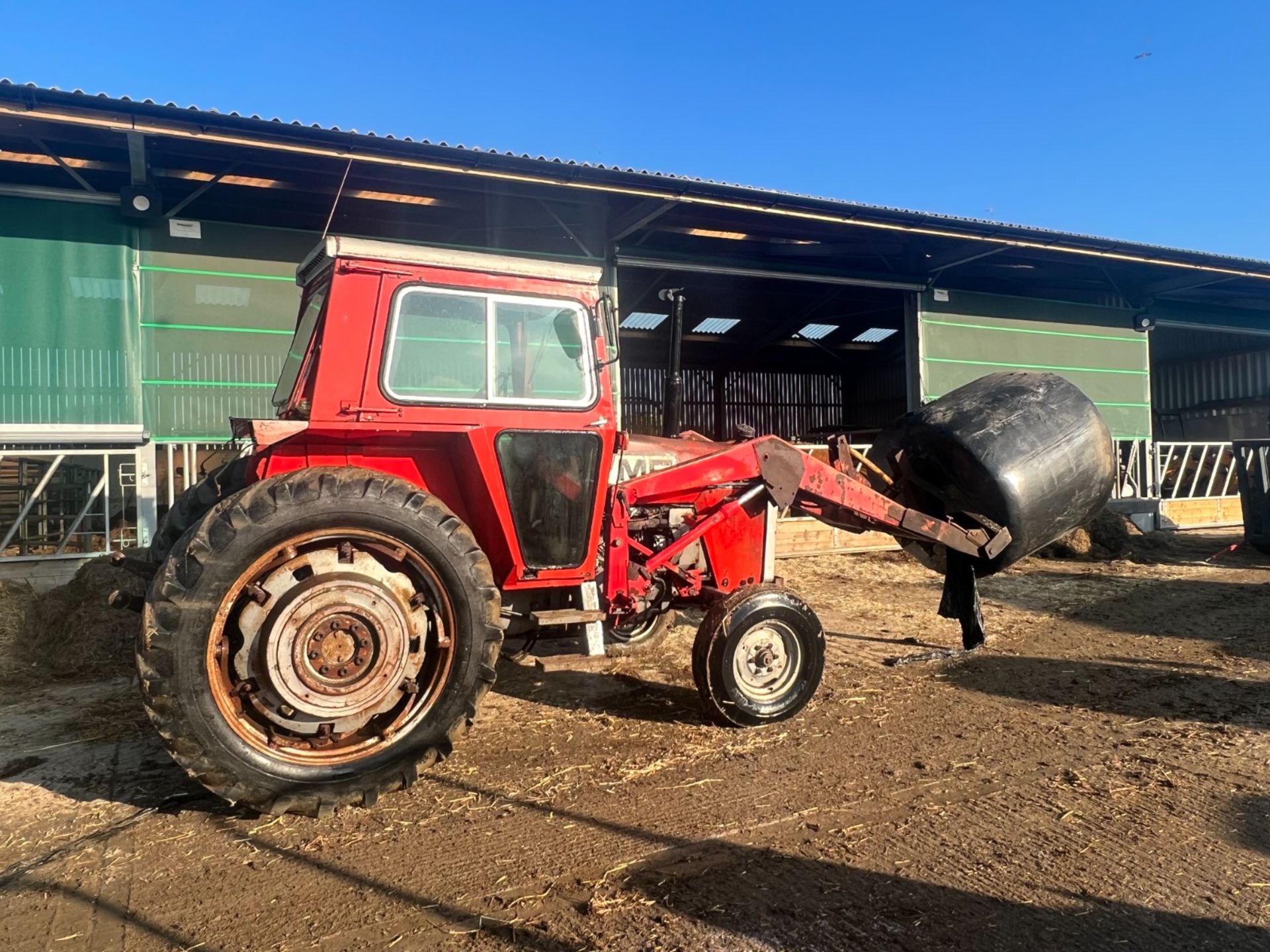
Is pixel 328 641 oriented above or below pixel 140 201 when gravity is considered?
below

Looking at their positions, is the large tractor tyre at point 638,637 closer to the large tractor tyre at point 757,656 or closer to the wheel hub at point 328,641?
the large tractor tyre at point 757,656

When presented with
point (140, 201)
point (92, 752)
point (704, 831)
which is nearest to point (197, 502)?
point (92, 752)

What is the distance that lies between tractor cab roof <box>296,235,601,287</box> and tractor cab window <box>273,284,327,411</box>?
0.14 m

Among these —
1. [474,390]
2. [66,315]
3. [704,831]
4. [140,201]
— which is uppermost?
[140,201]

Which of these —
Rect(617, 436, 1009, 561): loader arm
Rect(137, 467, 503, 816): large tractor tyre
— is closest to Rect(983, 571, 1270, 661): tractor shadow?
Rect(617, 436, 1009, 561): loader arm

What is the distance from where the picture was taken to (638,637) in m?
5.96

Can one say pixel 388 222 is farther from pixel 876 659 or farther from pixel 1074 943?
pixel 1074 943

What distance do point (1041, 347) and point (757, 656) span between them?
12.5 metres

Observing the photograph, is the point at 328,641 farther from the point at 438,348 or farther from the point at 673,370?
the point at 673,370

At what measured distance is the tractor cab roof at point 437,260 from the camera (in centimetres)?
374

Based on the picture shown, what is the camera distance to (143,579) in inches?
167

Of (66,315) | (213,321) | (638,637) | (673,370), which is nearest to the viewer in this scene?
(673,370)

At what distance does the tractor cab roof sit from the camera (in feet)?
12.3

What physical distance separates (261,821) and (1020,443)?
4595 millimetres
